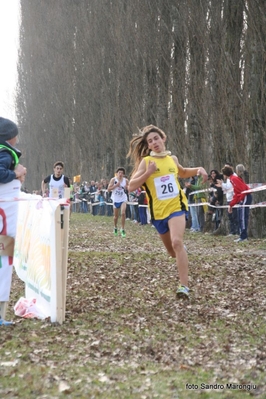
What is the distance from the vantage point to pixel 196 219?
26.4m

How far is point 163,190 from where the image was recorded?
33.2 feet

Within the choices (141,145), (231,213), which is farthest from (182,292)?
(231,213)

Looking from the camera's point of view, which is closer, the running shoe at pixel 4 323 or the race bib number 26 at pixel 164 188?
the running shoe at pixel 4 323

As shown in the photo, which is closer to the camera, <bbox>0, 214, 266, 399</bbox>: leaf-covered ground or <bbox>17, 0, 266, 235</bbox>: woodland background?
<bbox>0, 214, 266, 399</bbox>: leaf-covered ground

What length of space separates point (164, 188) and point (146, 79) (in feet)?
80.7

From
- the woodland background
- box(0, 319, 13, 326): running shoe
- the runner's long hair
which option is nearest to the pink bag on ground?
box(0, 319, 13, 326): running shoe

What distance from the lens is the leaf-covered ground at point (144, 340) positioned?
19.0 ft

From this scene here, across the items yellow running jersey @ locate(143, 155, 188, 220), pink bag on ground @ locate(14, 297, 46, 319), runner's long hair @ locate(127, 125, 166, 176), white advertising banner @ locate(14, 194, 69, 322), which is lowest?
pink bag on ground @ locate(14, 297, 46, 319)

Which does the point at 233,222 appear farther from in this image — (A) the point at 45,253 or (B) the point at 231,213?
(A) the point at 45,253

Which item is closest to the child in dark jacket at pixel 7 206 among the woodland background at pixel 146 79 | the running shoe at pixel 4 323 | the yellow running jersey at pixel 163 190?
the running shoe at pixel 4 323

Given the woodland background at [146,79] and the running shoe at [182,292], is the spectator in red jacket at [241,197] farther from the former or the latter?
the running shoe at [182,292]

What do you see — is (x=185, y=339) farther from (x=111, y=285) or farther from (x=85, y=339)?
(x=111, y=285)

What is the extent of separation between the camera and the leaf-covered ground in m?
5.78

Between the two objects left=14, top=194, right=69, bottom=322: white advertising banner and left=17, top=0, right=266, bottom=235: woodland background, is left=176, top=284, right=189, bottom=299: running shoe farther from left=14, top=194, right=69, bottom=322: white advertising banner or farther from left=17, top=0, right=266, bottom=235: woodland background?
left=17, top=0, right=266, bottom=235: woodland background
